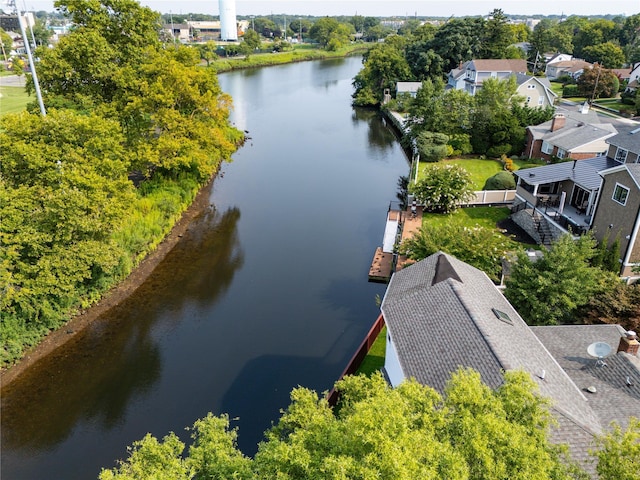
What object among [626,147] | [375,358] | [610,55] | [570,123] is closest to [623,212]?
[626,147]

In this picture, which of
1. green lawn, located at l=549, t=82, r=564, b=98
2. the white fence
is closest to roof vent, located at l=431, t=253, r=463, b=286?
the white fence

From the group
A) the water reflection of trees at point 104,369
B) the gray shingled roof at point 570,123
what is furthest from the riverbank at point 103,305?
the gray shingled roof at point 570,123

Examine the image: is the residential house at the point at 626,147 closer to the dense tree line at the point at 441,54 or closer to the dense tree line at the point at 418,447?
the dense tree line at the point at 418,447

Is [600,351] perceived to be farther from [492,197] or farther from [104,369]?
[492,197]

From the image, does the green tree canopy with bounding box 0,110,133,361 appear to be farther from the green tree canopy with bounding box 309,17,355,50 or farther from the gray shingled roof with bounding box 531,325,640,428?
the green tree canopy with bounding box 309,17,355,50

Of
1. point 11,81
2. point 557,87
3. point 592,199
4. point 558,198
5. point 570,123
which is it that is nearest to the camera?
point 592,199

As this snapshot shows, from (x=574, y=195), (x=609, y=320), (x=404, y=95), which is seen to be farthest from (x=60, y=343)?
(x=404, y=95)
